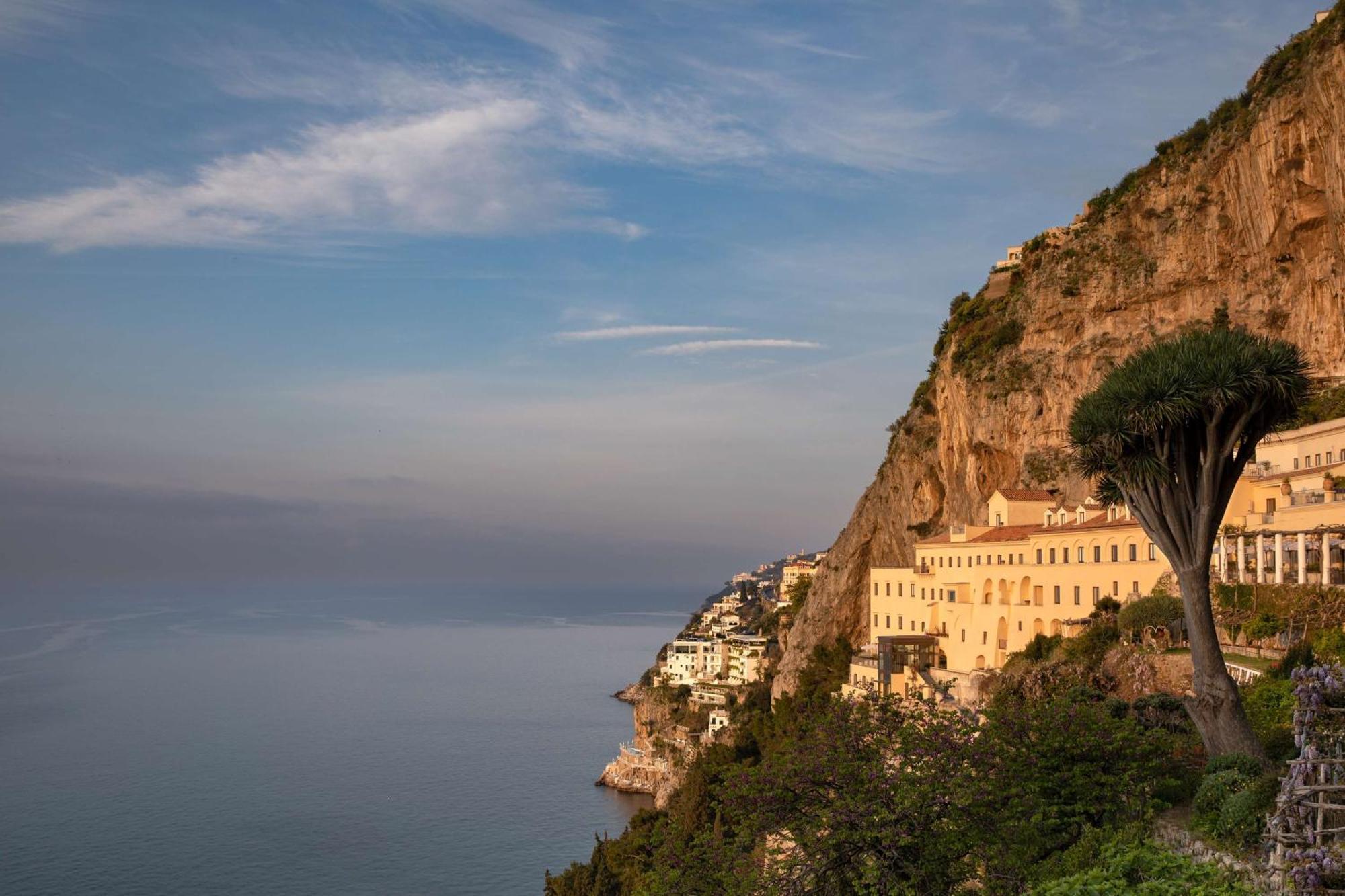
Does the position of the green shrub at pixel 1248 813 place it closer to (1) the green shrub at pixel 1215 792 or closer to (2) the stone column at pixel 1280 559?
(1) the green shrub at pixel 1215 792

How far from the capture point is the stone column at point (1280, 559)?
30672 millimetres

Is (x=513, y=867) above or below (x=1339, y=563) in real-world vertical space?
below

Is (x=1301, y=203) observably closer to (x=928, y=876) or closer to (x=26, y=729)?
(x=928, y=876)

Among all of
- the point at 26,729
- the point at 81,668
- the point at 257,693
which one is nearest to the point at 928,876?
the point at 26,729

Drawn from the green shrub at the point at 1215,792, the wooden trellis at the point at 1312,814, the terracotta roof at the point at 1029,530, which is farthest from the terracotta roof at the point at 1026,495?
the wooden trellis at the point at 1312,814

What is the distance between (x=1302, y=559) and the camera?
2995cm

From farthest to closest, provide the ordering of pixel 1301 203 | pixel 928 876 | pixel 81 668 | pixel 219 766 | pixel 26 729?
pixel 81 668
pixel 26 729
pixel 219 766
pixel 1301 203
pixel 928 876

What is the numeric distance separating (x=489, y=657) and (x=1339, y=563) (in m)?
163

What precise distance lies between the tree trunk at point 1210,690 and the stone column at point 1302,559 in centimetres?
1140

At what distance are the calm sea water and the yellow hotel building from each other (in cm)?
2359

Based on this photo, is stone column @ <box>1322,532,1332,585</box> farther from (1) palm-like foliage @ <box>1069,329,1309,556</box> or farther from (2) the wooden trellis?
(2) the wooden trellis

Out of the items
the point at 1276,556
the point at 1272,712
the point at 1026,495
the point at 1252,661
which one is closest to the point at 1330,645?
the point at 1252,661

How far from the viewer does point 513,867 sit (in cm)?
5997

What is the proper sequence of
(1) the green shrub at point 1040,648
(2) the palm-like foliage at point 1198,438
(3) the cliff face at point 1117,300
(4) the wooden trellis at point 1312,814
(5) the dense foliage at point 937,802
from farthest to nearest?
1. (3) the cliff face at point 1117,300
2. (1) the green shrub at point 1040,648
3. (2) the palm-like foliage at point 1198,438
4. (5) the dense foliage at point 937,802
5. (4) the wooden trellis at point 1312,814
